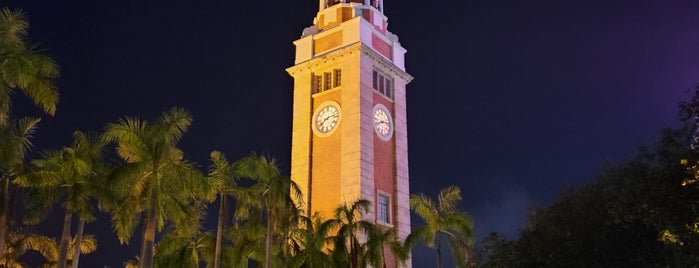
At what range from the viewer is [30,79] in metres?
20.9

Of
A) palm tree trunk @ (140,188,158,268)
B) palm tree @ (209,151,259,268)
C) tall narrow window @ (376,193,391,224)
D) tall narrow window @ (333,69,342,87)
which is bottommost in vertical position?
palm tree trunk @ (140,188,158,268)

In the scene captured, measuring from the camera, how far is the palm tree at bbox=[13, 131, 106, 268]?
27328 millimetres

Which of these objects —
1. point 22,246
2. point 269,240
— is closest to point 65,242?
point 269,240

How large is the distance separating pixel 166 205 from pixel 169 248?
828cm

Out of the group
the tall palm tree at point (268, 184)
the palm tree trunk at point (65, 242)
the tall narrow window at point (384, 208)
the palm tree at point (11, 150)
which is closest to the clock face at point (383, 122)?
the tall narrow window at point (384, 208)

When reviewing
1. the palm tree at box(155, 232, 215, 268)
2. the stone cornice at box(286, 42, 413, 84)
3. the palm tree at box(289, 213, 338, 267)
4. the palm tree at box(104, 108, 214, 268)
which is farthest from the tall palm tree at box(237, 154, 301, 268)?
the stone cornice at box(286, 42, 413, 84)

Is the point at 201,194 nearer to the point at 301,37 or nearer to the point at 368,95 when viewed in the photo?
the point at 368,95

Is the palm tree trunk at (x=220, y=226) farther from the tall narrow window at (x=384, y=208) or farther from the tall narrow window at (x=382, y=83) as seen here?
the tall narrow window at (x=382, y=83)

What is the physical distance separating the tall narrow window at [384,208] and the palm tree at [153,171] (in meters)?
25.4

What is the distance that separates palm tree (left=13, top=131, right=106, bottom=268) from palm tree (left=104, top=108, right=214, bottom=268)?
1543mm

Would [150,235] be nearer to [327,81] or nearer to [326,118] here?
[326,118]

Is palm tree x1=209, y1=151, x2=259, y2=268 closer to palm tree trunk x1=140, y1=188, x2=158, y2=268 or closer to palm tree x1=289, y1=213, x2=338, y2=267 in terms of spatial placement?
palm tree x1=289, y1=213, x2=338, y2=267

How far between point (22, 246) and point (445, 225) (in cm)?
2082

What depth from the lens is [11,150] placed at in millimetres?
23969
